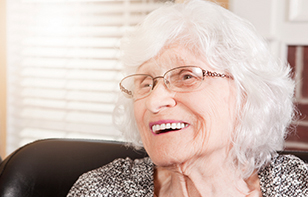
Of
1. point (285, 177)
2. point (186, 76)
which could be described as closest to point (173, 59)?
point (186, 76)

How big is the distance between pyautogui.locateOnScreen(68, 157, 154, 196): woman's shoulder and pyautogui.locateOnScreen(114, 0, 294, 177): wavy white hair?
361mm

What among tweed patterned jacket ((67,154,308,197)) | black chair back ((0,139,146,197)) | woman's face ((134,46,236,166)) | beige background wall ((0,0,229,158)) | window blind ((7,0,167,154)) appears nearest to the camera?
woman's face ((134,46,236,166))

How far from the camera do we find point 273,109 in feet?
4.25

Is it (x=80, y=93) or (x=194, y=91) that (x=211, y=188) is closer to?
(x=194, y=91)

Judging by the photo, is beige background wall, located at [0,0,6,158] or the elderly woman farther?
beige background wall, located at [0,0,6,158]

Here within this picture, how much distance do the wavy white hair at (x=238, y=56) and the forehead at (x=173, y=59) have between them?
2 cm

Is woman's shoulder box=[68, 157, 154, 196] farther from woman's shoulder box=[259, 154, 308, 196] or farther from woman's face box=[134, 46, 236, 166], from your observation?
woman's shoulder box=[259, 154, 308, 196]

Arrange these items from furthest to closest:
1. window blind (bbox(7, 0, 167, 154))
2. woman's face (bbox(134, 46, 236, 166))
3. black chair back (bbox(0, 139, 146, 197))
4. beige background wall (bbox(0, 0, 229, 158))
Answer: beige background wall (bbox(0, 0, 229, 158))
window blind (bbox(7, 0, 167, 154))
black chair back (bbox(0, 139, 146, 197))
woman's face (bbox(134, 46, 236, 166))

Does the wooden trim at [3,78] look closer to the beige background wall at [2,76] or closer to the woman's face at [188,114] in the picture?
the beige background wall at [2,76]

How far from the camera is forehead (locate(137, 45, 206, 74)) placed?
3.94 feet

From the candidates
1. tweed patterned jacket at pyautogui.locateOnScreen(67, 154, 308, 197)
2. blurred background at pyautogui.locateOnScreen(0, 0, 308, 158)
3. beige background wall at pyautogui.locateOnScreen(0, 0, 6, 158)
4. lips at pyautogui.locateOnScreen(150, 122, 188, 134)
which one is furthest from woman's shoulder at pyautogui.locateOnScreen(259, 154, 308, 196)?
beige background wall at pyautogui.locateOnScreen(0, 0, 6, 158)

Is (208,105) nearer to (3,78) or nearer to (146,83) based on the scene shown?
(146,83)

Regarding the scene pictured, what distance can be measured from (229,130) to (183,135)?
17 centimetres

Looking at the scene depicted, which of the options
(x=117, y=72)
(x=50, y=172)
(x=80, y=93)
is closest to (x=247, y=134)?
(x=50, y=172)
